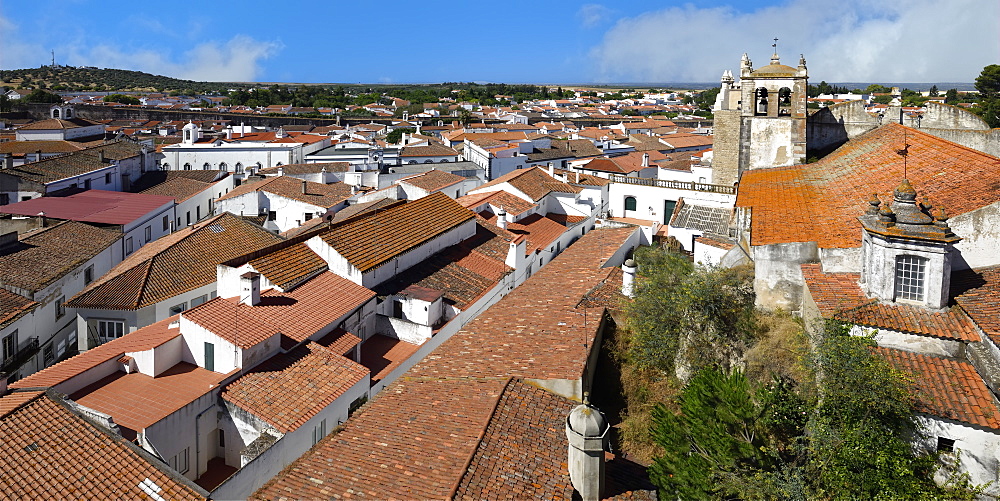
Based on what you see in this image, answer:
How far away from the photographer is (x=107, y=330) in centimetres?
2102

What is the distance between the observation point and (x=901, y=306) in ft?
39.6

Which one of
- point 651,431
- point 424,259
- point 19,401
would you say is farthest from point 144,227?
point 651,431

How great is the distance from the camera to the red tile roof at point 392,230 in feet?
60.4

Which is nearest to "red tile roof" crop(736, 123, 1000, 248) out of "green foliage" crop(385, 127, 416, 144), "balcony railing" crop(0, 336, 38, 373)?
"balcony railing" crop(0, 336, 38, 373)

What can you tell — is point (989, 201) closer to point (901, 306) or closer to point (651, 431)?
point (901, 306)

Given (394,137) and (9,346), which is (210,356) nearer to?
(9,346)

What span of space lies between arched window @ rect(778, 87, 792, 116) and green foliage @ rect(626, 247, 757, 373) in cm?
1213

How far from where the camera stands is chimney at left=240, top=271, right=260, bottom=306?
15.4 m

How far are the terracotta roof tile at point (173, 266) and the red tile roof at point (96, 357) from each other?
5635 mm

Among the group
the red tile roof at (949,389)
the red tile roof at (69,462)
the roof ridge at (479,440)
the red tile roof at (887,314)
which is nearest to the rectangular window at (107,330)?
the red tile roof at (69,462)

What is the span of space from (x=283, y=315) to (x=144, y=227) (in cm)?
1824

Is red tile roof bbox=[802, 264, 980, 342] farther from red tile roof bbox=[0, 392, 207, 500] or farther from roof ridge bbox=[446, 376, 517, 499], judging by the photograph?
red tile roof bbox=[0, 392, 207, 500]

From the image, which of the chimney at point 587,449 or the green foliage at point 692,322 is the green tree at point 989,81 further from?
the chimney at point 587,449

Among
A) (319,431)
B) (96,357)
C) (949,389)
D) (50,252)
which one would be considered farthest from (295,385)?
(50,252)
